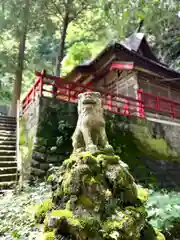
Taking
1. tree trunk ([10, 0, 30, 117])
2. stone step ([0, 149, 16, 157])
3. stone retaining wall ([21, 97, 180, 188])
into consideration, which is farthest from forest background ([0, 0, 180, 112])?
stone step ([0, 149, 16, 157])

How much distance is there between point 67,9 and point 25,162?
10.9m

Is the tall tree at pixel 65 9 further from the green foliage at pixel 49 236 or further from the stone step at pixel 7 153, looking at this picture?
the green foliage at pixel 49 236

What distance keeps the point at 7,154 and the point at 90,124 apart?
4231 mm

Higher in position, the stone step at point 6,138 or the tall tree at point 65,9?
the tall tree at point 65,9

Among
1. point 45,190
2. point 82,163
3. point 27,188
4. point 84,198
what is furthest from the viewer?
point 27,188

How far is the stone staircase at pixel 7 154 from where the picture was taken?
6.29m

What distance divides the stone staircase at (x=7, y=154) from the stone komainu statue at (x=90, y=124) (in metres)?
2.73

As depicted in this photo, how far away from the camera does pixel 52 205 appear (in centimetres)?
327

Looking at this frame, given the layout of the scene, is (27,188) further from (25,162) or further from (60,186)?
(60,186)

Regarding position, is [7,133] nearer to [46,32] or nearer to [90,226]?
[90,226]

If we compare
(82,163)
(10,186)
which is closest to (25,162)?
(10,186)

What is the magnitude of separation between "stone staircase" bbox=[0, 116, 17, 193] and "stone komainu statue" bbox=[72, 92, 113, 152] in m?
2.73

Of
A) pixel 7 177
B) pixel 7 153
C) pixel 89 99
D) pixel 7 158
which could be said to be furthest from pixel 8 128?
pixel 89 99

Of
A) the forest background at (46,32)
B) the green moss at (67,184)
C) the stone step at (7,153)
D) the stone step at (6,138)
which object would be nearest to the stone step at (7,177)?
the stone step at (7,153)
